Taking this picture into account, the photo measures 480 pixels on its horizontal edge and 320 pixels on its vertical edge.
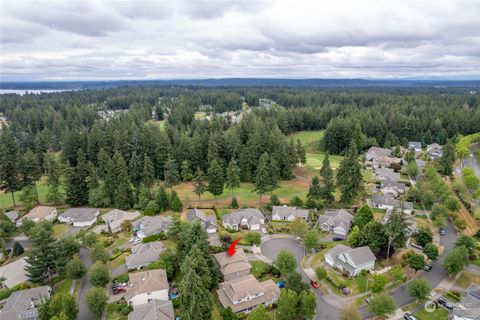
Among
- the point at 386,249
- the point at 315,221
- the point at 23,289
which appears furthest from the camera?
the point at 315,221

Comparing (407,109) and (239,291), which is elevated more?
(407,109)

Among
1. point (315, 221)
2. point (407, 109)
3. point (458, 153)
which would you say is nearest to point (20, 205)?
point (315, 221)

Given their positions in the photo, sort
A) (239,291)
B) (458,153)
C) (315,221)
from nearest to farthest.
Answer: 1. (239,291)
2. (315,221)
3. (458,153)

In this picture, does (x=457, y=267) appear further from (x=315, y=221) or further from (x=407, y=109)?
(x=407, y=109)

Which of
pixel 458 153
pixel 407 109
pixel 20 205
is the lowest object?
pixel 20 205

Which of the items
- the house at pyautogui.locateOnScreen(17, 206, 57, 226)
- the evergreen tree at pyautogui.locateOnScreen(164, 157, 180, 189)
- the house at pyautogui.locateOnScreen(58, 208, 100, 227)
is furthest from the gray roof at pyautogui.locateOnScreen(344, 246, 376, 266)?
the house at pyautogui.locateOnScreen(17, 206, 57, 226)

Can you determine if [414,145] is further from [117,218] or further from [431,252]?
[117,218]

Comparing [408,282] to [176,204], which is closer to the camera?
[408,282]
